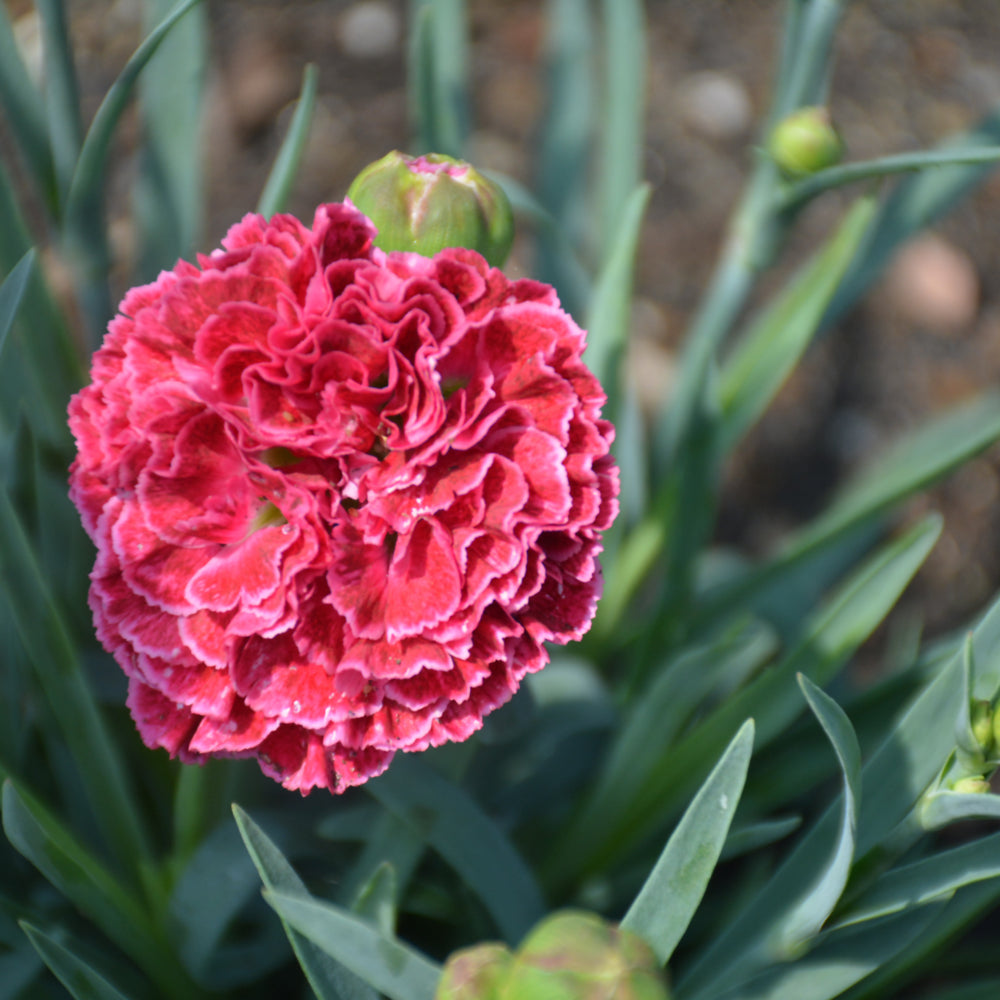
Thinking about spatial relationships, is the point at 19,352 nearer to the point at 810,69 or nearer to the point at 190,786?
the point at 190,786

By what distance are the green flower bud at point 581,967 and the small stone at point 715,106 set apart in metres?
1.35

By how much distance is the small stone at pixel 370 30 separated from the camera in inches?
57.2

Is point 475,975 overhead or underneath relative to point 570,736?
overhead

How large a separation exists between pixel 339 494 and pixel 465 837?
27cm

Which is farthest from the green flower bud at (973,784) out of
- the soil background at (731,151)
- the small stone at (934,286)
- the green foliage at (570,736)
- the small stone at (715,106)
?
the small stone at (715,106)

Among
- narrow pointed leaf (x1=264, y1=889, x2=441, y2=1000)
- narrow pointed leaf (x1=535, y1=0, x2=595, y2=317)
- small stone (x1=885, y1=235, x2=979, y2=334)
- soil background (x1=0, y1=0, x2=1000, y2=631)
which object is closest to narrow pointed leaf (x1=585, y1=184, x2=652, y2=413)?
narrow pointed leaf (x1=535, y1=0, x2=595, y2=317)

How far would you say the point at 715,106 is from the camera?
148 centimetres

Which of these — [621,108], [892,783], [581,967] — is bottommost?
[892,783]

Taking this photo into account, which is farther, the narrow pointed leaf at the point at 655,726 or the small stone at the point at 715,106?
the small stone at the point at 715,106

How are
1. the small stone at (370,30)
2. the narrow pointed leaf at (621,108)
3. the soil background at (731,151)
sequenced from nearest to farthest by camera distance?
1. the narrow pointed leaf at (621,108)
2. the soil background at (731,151)
3. the small stone at (370,30)

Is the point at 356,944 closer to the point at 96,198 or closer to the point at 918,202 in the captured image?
the point at 96,198

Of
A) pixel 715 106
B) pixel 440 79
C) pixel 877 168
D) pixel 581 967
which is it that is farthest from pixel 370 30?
pixel 581 967

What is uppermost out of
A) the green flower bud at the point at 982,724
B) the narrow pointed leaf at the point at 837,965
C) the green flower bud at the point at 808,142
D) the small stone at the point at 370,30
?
the small stone at the point at 370,30

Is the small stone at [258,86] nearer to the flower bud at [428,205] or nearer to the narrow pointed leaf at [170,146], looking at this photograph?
the narrow pointed leaf at [170,146]
